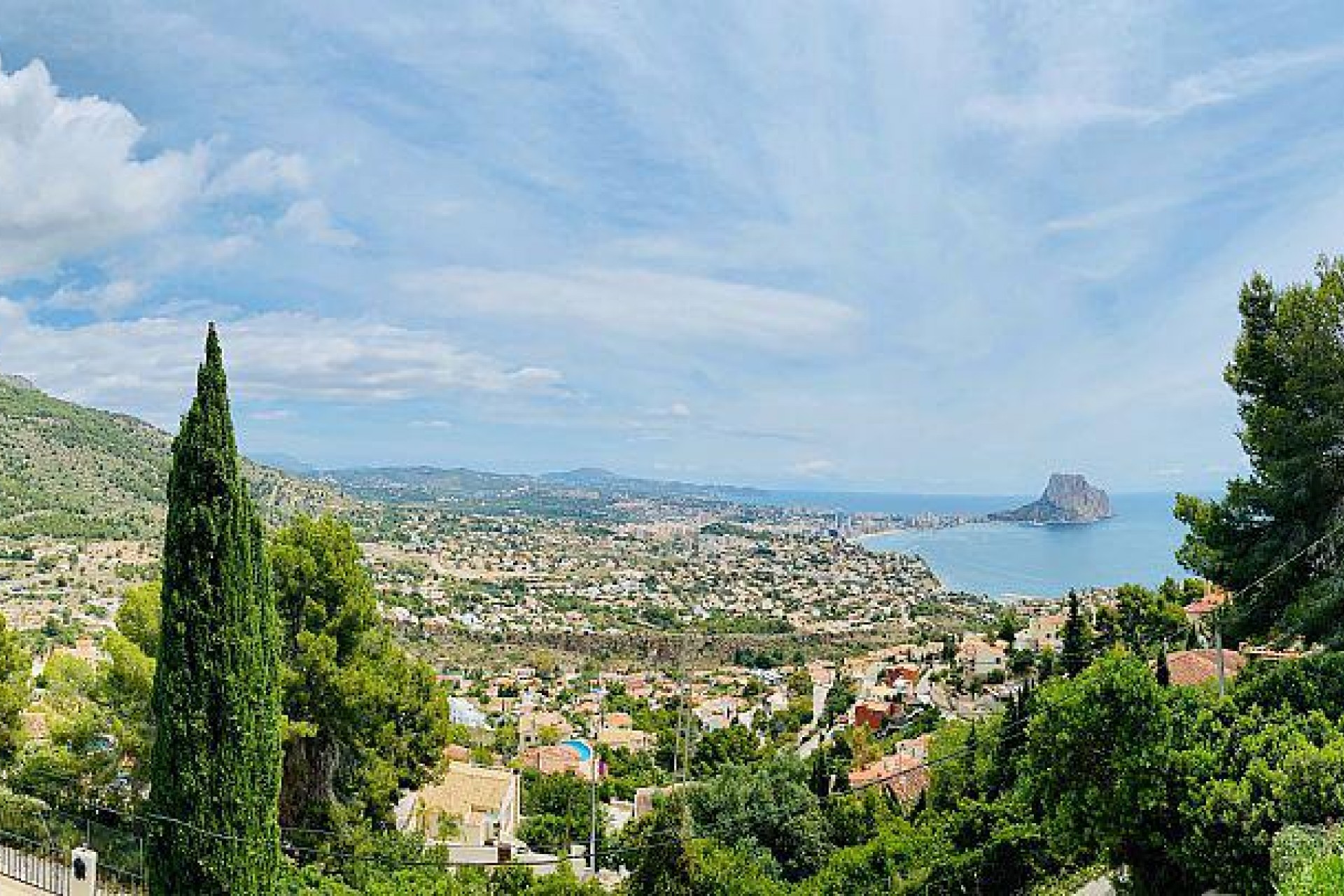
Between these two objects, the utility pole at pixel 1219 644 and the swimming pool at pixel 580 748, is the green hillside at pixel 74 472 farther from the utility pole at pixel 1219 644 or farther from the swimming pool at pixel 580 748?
the utility pole at pixel 1219 644

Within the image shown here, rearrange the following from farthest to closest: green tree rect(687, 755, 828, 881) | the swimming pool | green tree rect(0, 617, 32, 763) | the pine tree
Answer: the swimming pool
the pine tree
green tree rect(687, 755, 828, 881)
green tree rect(0, 617, 32, 763)

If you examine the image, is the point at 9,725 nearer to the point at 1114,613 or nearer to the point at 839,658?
the point at 1114,613

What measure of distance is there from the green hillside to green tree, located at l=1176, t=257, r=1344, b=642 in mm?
40788

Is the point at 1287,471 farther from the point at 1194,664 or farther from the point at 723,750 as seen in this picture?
the point at 723,750

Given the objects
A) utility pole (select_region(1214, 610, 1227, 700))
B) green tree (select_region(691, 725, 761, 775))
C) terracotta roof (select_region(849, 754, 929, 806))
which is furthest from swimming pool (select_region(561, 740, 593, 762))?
utility pole (select_region(1214, 610, 1227, 700))

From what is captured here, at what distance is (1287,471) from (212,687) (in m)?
11.2

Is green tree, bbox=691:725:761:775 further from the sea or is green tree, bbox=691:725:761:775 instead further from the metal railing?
the sea

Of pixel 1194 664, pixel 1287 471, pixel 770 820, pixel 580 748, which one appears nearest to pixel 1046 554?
pixel 580 748

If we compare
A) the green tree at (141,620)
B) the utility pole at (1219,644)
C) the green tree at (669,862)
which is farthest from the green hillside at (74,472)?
the utility pole at (1219,644)

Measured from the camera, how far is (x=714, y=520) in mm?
193750

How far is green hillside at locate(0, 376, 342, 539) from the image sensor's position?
47.4 metres

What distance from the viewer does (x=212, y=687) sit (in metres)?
6.76

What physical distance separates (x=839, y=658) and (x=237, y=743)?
56370mm

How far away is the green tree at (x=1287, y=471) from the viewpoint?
10281 millimetres
